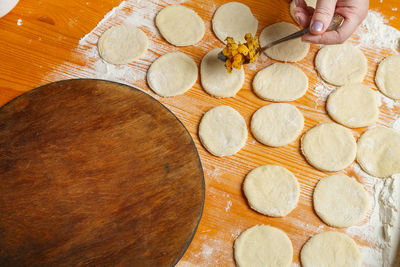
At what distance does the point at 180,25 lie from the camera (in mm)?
1429

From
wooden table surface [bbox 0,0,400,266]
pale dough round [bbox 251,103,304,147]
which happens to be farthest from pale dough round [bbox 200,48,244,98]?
pale dough round [bbox 251,103,304,147]

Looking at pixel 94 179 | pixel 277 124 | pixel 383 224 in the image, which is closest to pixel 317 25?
pixel 277 124

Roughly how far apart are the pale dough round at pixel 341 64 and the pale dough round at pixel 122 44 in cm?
75

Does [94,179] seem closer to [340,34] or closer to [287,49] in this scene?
[287,49]

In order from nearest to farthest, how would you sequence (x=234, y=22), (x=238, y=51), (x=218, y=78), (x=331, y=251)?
(x=331, y=251) → (x=238, y=51) → (x=218, y=78) → (x=234, y=22)

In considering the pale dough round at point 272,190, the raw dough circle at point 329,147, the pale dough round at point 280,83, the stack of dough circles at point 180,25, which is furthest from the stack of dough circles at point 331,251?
the stack of dough circles at point 180,25

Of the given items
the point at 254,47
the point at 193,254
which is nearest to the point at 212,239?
the point at 193,254

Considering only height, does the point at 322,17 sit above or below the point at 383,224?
above

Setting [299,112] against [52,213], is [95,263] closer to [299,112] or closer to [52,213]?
[52,213]

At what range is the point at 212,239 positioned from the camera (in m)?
1.14

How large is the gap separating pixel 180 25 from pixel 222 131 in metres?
0.52

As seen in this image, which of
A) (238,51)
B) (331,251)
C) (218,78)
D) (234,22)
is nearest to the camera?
(331,251)

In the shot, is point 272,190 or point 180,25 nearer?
point 272,190

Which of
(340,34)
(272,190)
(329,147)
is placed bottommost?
(272,190)
